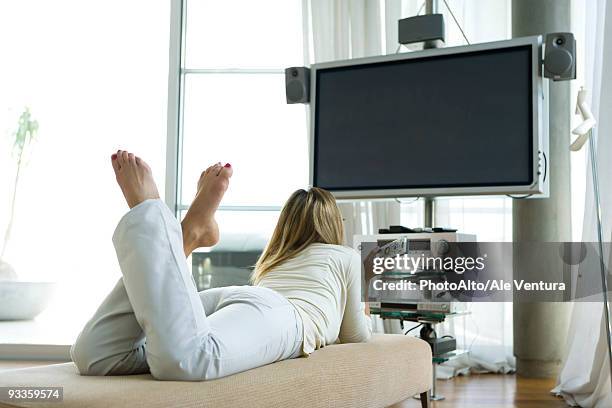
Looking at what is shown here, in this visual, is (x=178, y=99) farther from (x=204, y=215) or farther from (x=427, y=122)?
(x=204, y=215)

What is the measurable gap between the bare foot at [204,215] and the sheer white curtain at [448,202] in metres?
2.13

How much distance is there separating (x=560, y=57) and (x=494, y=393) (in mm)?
1673

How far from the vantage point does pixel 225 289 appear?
6.90 feet

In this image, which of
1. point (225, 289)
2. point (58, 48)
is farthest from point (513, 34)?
point (58, 48)

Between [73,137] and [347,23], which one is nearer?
[347,23]

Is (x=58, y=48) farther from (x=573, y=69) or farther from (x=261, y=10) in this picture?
(x=573, y=69)

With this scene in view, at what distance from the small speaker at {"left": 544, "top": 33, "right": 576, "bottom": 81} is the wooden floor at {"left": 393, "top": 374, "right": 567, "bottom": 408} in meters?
1.52

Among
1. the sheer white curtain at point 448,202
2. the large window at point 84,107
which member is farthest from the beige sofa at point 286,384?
the large window at point 84,107

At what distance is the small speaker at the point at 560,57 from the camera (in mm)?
3242

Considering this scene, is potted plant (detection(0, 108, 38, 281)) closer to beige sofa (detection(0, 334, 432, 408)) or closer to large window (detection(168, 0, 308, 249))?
large window (detection(168, 0, 308, 249))

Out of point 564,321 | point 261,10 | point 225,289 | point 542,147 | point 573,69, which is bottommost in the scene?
point 564,321

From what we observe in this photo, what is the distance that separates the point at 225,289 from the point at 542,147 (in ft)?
6.01

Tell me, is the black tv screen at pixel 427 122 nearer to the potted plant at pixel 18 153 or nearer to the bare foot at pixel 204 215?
the bare foot at pixel 204 215

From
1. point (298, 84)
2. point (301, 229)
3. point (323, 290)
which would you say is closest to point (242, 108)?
point (298, 84)
